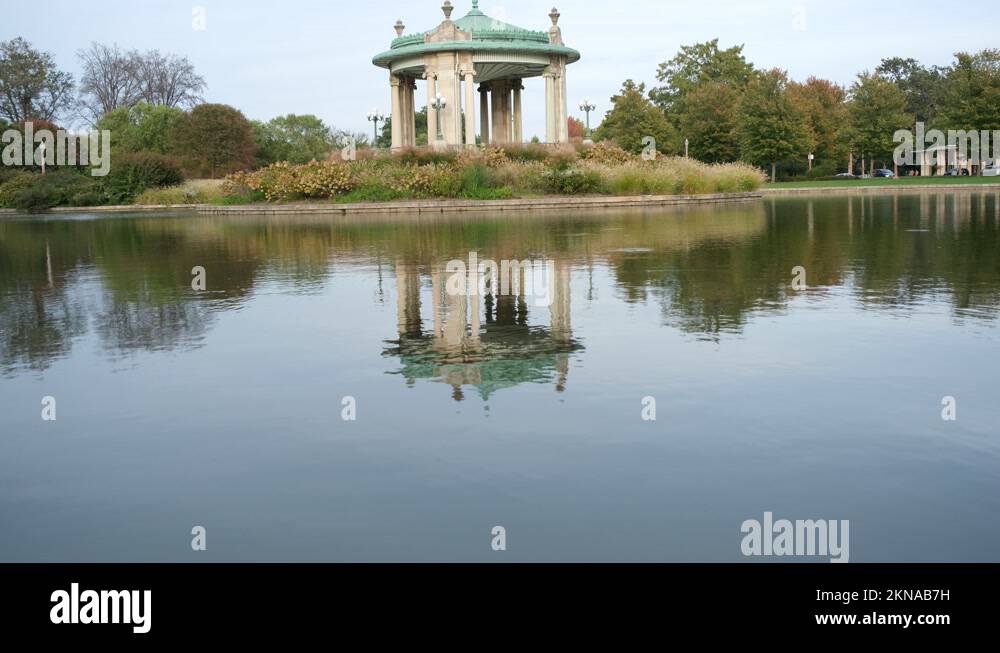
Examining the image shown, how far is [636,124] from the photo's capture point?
70.2m

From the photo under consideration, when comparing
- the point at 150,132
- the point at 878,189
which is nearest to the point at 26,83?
the point at 150,132

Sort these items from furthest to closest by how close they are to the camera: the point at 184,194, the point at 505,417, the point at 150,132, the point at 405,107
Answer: the point at 150,132 → the point at 405,107 → the point at 184,194 → the point at 505,417

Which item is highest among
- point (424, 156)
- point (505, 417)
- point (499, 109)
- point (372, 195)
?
point (499, 109)

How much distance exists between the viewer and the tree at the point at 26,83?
251 ft

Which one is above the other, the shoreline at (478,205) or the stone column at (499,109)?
the stone column at (499,109)

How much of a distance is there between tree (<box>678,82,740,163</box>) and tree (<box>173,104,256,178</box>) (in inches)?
1255

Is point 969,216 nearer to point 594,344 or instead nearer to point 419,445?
point 594,344

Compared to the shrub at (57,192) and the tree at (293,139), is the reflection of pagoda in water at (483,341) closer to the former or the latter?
the shrub at (57,192)

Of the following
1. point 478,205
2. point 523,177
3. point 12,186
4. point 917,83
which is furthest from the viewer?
point 917,83

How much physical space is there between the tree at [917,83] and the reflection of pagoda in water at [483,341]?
9319 cm

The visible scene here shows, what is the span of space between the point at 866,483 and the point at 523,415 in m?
2.41

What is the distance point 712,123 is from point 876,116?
11.2 metres

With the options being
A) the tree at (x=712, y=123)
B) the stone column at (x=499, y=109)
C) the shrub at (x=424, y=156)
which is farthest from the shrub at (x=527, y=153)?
the tree at (x=712, y=123)

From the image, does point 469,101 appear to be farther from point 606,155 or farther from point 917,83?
point 917,83
